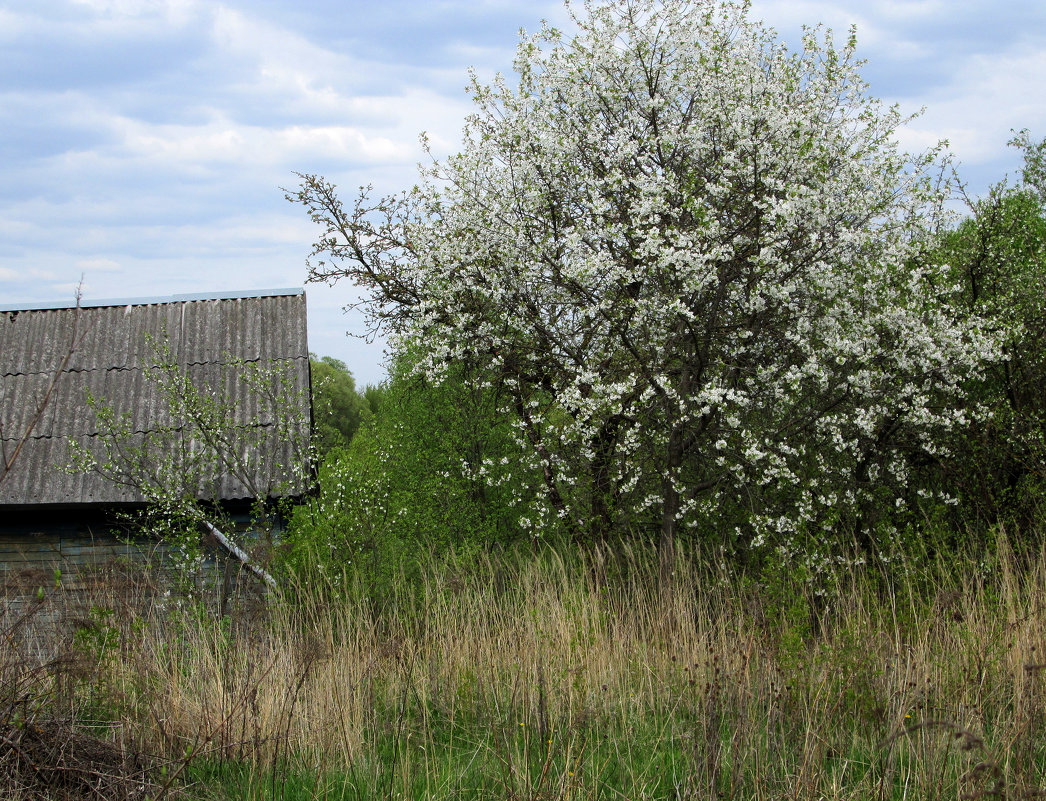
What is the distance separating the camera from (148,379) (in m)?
10.8

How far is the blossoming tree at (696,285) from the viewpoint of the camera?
7.51m

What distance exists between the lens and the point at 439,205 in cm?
947

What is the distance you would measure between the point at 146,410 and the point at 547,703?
27.0 feet

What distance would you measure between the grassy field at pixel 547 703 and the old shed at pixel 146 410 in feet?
12.0

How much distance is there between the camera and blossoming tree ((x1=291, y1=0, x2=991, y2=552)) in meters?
7.51

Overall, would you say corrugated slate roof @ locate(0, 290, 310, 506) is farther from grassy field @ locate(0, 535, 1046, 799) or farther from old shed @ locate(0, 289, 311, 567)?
grassy field @ locate(0, 535, 1046, 799)

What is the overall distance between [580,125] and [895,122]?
3027 mm

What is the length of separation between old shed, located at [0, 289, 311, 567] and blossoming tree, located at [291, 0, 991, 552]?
89.3 inches

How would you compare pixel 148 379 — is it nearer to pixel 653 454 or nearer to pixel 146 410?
pixel 146 410

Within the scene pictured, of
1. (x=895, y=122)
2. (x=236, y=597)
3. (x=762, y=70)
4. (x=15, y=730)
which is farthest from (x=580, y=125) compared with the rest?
(x=15, y=730)

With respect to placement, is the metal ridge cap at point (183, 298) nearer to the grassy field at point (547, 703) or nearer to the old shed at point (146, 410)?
the old shed at point (146, 410)

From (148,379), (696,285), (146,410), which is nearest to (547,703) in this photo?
(696,285)

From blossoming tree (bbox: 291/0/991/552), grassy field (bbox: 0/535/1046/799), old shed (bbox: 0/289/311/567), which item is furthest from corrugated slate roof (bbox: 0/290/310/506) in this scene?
grassy field (bbox: 0/535/1046/799)

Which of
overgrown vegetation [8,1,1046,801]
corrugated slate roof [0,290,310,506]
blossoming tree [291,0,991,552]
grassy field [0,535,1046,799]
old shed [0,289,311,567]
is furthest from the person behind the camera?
corrugated slate roof [0,290,310,506]
